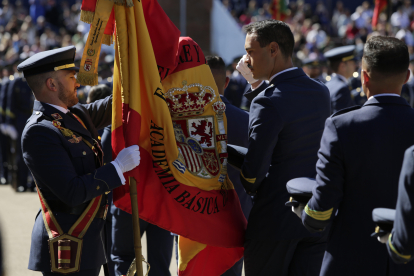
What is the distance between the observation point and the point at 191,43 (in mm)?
3254

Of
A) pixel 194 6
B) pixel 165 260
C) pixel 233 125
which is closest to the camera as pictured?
pixel 233 125

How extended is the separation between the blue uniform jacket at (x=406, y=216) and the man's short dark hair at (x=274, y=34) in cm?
129

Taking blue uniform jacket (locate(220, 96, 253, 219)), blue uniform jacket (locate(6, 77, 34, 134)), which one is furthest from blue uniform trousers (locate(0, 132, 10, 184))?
blue uniform jacket (locate(220, 96, 253, 219))

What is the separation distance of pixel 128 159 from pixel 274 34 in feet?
3.62

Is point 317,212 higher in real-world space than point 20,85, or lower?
higher

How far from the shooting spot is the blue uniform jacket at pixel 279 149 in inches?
109

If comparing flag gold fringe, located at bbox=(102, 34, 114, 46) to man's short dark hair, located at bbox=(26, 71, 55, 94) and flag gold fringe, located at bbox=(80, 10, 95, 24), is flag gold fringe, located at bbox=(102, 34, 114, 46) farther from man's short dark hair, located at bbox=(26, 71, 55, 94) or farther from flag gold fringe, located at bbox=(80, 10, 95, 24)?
man's short dark hair, located at bbox=(26, 71, 55, 94)

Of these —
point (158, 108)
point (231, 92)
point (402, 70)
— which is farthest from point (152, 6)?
point (231, 92)

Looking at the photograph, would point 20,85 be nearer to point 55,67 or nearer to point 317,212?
point 55,67

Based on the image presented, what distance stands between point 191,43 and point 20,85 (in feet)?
23.5

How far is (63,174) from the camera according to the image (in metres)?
2.72

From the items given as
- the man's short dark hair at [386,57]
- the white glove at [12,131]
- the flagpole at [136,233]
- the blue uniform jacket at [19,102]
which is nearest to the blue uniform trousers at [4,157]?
the white glove at [12,131]

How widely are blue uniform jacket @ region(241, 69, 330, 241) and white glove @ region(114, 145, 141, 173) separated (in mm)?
600

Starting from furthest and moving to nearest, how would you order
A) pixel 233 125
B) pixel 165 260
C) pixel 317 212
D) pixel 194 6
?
pixel 194 6
pixel 165 260
pixel 233 125
pixel 317 212
